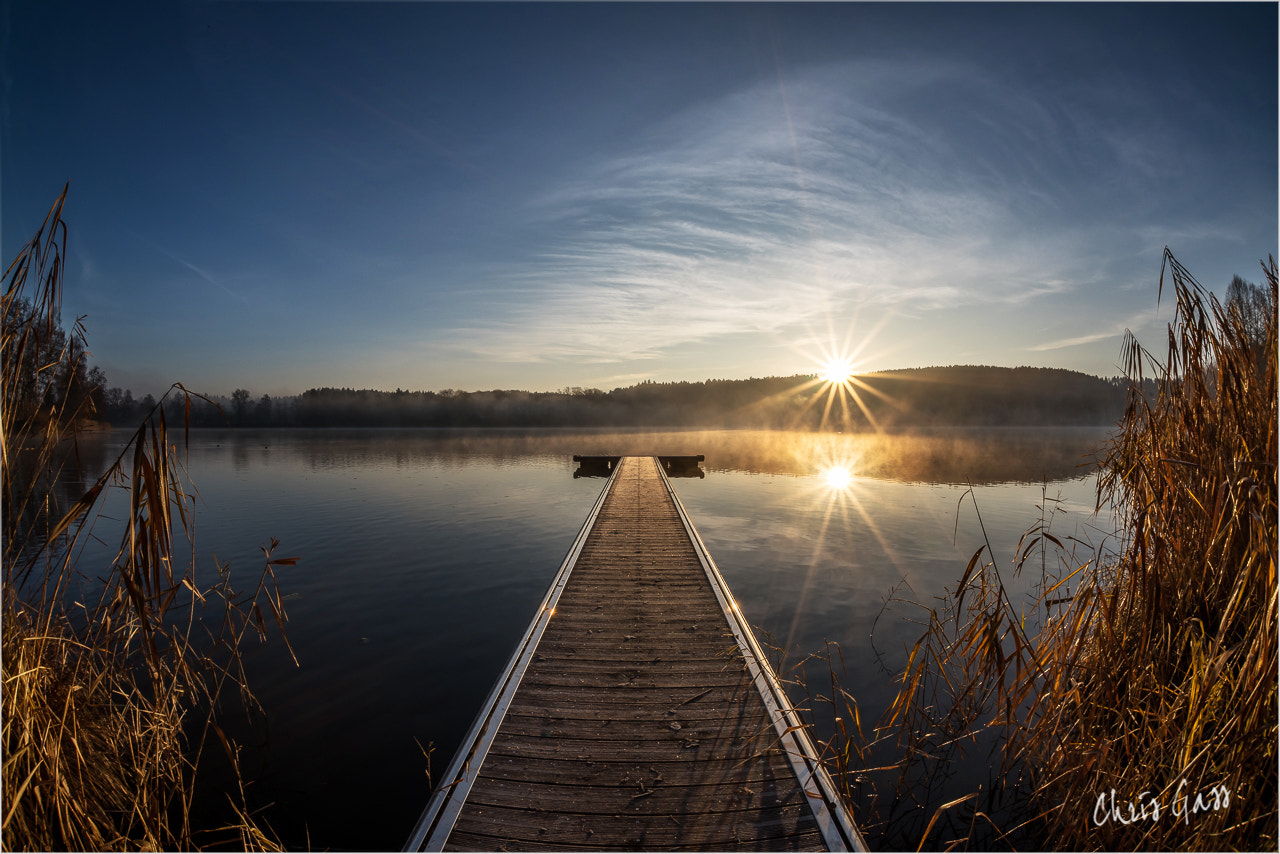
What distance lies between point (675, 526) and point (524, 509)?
8.15m

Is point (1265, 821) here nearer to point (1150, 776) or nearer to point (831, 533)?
point (1150, 776)

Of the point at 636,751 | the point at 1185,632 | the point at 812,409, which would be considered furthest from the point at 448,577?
the point at 812,409

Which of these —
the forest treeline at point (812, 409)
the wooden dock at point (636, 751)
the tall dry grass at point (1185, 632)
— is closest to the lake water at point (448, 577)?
the wooden dock at point (636, 751)

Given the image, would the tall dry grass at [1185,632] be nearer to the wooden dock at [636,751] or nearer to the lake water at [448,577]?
the wooden dock at [636,751]

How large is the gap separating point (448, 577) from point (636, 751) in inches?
306

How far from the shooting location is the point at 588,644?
17.6 ft

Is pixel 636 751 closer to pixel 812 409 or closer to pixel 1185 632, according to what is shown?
pixel 1185 632

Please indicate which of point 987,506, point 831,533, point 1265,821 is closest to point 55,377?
point 1265,821

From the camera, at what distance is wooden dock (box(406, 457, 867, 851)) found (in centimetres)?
302

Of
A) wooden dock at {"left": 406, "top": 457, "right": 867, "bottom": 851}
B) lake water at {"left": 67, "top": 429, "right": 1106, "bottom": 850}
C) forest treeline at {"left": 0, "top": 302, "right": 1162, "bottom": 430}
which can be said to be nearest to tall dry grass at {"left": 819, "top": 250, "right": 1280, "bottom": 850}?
wooden dock at {"left": 406, "top": 457, "right": 867, "bottom": 851}

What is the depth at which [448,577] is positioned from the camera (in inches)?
414

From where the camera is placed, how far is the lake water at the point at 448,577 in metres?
5.16

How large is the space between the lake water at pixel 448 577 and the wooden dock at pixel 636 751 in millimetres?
1543

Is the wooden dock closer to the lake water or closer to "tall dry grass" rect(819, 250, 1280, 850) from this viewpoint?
"tall dry grass" rect(819, 250, 1280, 850)
